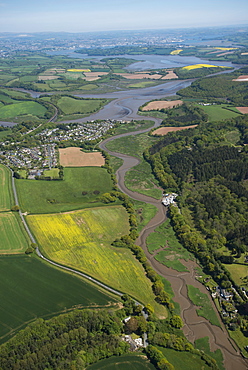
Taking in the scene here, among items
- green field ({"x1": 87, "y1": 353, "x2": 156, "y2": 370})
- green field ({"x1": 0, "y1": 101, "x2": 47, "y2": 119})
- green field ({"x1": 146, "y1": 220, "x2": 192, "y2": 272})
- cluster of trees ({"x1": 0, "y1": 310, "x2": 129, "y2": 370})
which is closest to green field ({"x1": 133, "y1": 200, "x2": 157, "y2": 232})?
green field ({"x1": 146, "y1": 220, "x2": 192, "y2": 272})

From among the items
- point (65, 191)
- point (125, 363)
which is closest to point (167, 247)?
point (125, 363)

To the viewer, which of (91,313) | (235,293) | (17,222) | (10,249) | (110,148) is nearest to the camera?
(91,313)

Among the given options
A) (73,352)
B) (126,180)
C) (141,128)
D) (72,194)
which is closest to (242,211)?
(126,180)

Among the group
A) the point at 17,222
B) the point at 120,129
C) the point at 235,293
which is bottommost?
the point at 235,293

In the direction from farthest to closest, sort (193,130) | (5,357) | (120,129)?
(120,129) < (193,130) < (5,357)

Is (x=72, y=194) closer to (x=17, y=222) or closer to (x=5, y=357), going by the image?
(x=17, y=222)

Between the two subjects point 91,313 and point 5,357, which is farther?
point 91,313

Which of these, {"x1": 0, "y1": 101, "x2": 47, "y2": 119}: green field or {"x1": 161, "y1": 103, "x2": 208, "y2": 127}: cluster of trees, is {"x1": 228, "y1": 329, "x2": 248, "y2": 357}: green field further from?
{"x1": 0, "y1": 101, "x2": 47, "y2": 119}: green field
